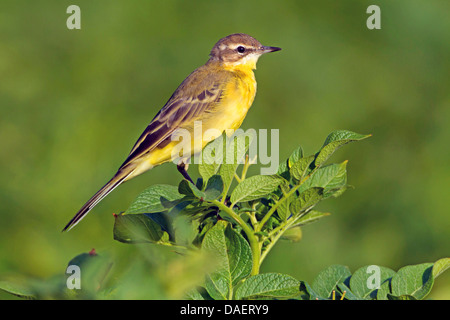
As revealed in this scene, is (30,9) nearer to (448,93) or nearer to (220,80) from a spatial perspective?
(220,80)

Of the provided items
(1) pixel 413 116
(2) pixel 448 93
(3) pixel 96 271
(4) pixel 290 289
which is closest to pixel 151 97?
(1) pixel 413 116

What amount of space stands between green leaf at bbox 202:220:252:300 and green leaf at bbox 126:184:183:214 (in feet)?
0.62

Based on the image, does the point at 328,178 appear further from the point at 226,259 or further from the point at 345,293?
the point at 226,259

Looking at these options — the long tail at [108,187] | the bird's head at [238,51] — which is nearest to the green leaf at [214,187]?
the long tail at [108,187]

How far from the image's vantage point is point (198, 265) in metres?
0.79

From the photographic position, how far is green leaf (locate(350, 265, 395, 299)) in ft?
5.18

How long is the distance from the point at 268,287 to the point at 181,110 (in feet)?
7.74

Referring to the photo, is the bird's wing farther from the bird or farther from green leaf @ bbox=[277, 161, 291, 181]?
green leaf @ bbox=[277, 161, 291, 181]

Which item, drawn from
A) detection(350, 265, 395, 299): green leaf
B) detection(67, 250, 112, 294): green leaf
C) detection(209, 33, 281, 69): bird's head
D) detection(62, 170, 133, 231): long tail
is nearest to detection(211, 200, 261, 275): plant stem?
detection(350, 265, 395, 299): green leaf

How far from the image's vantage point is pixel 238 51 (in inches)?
161

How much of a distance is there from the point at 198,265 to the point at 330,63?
5.90 metres

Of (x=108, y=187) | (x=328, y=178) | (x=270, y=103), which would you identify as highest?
(x=270, y=103)

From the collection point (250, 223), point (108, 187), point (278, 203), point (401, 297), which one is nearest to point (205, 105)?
point (108, 187)

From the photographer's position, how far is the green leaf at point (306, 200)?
1598 millimetres
